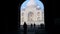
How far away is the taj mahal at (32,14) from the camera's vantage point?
142 ft

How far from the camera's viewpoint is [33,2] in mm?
47406

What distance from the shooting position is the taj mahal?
1704 inches

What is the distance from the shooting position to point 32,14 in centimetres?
4400

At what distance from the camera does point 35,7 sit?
150 feet
